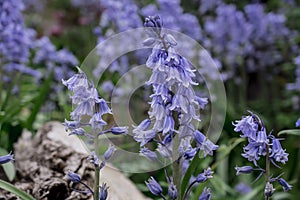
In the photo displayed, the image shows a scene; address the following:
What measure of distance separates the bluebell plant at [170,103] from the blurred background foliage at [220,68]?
1405 mm

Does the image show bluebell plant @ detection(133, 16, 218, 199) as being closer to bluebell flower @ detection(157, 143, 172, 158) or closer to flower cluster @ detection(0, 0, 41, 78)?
bluebell flower @ detection(157, 143, 172, 158)

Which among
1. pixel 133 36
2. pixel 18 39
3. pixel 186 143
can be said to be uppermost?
pixel 133 36

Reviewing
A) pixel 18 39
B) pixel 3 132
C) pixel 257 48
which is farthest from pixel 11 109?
pixel 257 48

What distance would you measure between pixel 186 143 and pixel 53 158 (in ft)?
5.43

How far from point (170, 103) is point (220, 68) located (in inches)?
155

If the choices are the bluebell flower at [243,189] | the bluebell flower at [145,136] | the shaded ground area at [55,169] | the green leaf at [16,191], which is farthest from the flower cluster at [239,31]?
the bluebell flower at [145,136]

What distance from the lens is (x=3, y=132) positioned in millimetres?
4148

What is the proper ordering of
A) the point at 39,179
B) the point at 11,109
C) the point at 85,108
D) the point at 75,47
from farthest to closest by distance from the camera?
the point at 75,47 < the point at 11,109 < the point at 39,179 < the point at 85,108

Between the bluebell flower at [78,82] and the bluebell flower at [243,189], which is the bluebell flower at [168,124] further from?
the bluebell flower at [243,189]

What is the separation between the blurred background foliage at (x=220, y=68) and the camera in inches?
173

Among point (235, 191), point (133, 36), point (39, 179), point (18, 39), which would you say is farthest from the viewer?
point (133, 36)

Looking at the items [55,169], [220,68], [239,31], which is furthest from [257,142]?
[239,31]

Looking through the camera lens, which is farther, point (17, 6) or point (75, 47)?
point (75, 47)

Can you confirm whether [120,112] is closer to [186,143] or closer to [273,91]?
[186,143]
